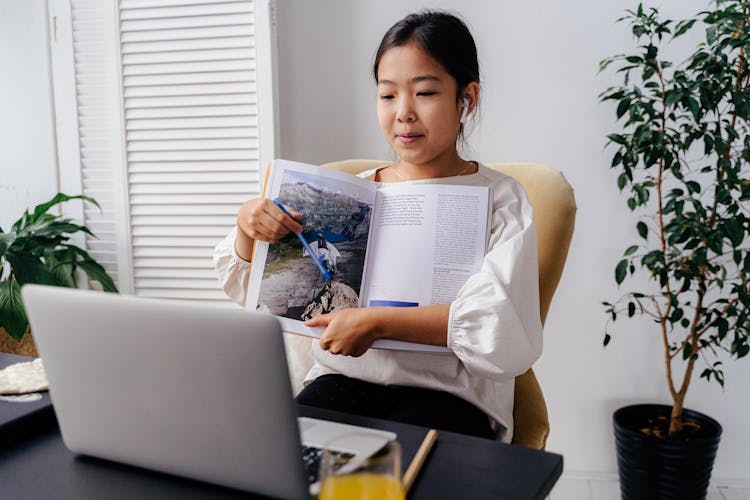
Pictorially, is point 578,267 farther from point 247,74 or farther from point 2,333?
point 2,333

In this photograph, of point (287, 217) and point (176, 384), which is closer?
point (176, 384)

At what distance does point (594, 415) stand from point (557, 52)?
1.08m

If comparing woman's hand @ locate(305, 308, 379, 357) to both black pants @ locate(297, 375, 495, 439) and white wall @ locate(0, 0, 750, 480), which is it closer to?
black pants @ locate(297, 375, 495, 439)

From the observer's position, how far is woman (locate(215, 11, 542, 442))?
0.91m

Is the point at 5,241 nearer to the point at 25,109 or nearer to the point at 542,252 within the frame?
the point at 25,109

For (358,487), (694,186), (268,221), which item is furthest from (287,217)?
(694,186)

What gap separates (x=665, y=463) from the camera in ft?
5.30

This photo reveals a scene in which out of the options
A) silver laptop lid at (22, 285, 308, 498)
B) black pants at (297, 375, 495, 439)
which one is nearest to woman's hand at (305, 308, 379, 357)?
black pants at (297, 375, 495, 439)

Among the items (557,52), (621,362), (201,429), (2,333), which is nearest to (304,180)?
(201,429)

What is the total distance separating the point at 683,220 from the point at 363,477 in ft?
4.44

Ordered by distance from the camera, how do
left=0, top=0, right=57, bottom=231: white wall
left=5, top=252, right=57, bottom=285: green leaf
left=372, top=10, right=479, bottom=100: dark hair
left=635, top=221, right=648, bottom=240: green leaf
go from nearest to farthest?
1. left=372, top=10, right=479, bottom=100: dark hair
2. left=635, top=221, right=648, bottom=240: green leaf
3. left=5, top=252, right=57, bottom=285: green leaf
4. left=0, top=0, right=57, bottom=231: white wall

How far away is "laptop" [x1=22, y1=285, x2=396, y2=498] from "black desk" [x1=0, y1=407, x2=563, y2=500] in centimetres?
1

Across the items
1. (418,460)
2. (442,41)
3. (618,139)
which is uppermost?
(442,41)

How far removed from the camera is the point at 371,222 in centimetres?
101
